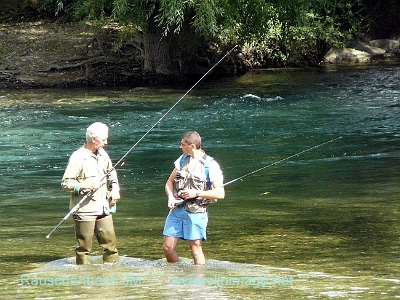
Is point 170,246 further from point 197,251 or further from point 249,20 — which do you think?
point 249,20

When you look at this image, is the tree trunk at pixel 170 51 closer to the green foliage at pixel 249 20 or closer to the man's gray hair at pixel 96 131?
the green foliage at pixel 249 20

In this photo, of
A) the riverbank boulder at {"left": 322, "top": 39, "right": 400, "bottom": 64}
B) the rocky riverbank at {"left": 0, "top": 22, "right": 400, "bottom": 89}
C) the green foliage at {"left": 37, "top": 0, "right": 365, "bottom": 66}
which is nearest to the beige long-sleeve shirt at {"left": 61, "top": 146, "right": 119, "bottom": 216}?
the green foliage at {"left": 37, "top": 0, "right": 365, "bottom": 66}

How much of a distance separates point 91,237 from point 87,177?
0.55 metres

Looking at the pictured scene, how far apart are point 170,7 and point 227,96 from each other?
2.74m

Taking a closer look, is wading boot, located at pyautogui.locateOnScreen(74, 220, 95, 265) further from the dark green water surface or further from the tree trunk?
the tree trunk

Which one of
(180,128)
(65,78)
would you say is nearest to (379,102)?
(180,128)

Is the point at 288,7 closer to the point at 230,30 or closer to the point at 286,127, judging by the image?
the point at 230,30

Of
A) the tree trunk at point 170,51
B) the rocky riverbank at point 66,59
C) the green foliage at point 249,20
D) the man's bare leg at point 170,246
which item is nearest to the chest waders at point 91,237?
the man's bare leg at point 170,246

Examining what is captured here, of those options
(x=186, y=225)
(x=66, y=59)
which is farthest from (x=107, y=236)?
(x=66, y=59)

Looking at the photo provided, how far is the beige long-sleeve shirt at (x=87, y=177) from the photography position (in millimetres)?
8117

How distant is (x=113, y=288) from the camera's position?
7.43m

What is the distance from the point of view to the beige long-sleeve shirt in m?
8.12

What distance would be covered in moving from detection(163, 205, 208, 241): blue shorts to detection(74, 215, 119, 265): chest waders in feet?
1.72

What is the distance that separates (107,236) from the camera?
27.6ft
